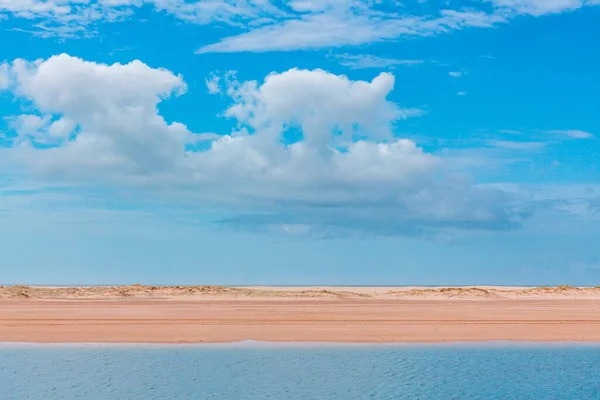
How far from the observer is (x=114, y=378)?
28641 millimetres

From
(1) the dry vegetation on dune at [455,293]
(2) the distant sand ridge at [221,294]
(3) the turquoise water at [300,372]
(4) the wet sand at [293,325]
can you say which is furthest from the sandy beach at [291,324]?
(1) the dry vegetation on dune at [455,293]

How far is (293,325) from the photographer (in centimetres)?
4888

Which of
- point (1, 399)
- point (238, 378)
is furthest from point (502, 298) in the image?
point (1, 399)

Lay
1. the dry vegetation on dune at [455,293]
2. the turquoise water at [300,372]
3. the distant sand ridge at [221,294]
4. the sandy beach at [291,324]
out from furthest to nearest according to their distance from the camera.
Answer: the dry vegetation on dune at [455,293] → the distant sand ridge at [221,294] → the sandy beach at [291,324] → the turquoise water at [300,372]

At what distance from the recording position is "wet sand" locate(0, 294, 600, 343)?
42.5 meters

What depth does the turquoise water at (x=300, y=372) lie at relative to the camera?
26.0 meters

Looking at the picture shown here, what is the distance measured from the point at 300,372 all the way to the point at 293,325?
1880 centimetres

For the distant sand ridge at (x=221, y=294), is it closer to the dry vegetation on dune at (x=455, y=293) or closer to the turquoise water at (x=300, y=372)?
the dry vegetation on dune at (x=455, y=293)

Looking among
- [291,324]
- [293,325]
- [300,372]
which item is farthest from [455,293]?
[300,372]

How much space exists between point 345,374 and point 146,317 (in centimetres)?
2911

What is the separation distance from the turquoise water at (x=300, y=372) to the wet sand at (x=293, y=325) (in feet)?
12.9

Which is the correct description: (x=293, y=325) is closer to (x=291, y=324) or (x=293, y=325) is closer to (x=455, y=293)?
(x=291, y=324)

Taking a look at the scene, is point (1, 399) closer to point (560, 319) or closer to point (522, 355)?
point (522, 355)

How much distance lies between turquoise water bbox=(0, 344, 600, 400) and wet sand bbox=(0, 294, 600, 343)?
3.92m
